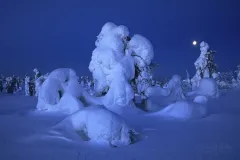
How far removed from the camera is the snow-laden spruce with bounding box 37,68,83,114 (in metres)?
17.3

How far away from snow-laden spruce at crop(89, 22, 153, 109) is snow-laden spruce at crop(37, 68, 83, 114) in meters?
2.10

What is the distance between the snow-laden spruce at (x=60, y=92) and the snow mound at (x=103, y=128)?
26.7ft

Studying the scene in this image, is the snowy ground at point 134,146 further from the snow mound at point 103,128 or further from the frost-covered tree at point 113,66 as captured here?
the frost-covered tree at point 113,66

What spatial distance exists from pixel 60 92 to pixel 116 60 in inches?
A: 190

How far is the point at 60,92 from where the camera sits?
62.0 feet

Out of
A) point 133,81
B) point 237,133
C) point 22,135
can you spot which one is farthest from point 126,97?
point 22,135

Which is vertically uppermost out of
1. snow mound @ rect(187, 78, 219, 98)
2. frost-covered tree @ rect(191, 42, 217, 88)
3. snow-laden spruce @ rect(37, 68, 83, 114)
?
frost-covered tree @ rect(191, 42, 217, 88)

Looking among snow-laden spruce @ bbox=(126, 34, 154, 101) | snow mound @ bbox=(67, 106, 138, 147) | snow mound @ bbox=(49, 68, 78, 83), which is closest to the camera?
snow mound @ bbox=(67, 106, 138, 147)

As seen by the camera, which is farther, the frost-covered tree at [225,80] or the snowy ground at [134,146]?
the frost-covered tree at [225,80]

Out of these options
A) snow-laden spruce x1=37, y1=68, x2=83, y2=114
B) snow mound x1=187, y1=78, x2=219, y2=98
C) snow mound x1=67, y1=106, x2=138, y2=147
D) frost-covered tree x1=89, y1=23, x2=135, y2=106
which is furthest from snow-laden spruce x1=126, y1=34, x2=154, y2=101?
snow mound x1=187, y1=78, x2=219, y2=98

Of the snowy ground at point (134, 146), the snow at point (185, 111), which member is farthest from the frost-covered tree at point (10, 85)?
the snowy ground at point (134, 146)

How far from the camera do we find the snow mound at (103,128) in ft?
26.6

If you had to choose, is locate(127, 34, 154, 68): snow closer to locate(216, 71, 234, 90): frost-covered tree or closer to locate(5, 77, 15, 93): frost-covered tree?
locate(216, 71, 234, 90): frost-covered tree

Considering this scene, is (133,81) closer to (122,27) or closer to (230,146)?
(122,27)
